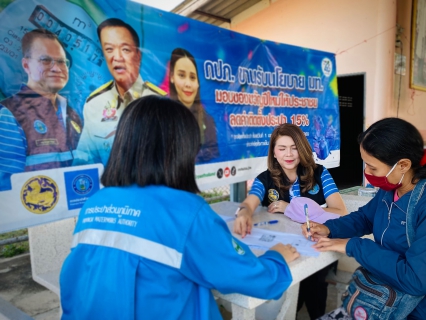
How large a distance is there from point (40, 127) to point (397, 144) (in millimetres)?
1671

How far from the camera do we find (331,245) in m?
1.32

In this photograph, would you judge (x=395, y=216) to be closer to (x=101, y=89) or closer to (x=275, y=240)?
(x=275, y=240)

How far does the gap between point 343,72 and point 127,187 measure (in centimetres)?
499

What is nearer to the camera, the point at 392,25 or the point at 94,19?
the point at 94,19

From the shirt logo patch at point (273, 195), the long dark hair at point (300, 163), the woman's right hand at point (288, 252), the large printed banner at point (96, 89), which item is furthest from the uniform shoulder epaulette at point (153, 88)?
the woman's right hand at point (288, 252)

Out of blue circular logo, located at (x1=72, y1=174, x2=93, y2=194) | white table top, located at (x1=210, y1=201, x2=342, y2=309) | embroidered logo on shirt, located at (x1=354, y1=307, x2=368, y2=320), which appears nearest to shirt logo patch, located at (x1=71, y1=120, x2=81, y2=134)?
blue circular logo, located at (x1=72, y1=174, x2=93, y2=194)

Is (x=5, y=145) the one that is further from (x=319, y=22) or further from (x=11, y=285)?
(x=319, y=22)

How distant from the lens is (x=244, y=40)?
2.92 meters

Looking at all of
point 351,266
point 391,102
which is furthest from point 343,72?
point 351,266

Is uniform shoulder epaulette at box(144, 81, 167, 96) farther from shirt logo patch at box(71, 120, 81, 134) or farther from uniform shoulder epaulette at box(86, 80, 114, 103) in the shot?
shirt logo patch at box(71, 120, 81, 134)

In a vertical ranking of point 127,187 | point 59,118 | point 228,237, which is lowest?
point 228,237

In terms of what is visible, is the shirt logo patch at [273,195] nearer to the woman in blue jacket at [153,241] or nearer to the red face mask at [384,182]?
the red face mask at [384,182]

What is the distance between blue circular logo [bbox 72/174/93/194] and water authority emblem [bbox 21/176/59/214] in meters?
0.11

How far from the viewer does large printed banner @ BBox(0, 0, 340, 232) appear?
5.59 ft
